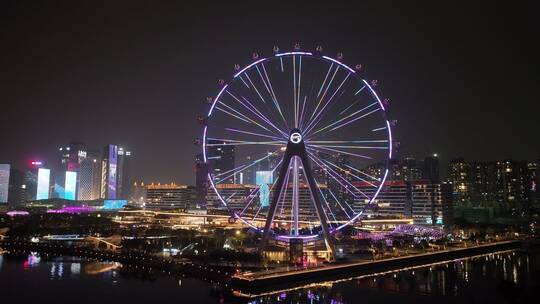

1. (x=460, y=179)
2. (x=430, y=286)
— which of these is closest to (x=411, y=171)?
(x=460, y=179)

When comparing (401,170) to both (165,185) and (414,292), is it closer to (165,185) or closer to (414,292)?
(165,185)

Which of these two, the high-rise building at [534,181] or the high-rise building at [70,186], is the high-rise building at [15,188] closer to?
the high-rise building at [70,186]

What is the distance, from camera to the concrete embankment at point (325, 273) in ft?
92.6

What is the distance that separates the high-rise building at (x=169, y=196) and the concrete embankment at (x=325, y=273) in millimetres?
89065

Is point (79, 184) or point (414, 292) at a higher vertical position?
point (79, 184)

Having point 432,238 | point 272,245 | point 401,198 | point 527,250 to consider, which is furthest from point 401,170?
point 272,245

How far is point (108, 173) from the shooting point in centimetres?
14988

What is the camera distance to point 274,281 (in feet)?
94.5

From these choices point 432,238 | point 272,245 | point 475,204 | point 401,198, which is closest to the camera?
point 272,245

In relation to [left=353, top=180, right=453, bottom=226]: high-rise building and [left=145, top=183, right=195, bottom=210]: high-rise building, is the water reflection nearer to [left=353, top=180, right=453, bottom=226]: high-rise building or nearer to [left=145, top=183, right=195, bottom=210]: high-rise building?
[left=353, top=180, right=453, bottom=226]: high-rise building

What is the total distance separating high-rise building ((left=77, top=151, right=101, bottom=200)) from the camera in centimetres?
14800

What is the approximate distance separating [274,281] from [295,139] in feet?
29.7

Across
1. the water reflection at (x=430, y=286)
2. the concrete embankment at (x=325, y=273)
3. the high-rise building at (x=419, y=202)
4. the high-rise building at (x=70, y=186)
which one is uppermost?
the high-rise building at (x=70, y=186)

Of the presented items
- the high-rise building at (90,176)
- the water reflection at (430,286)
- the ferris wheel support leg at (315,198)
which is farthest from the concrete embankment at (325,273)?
the high-rise building at (90,176)
